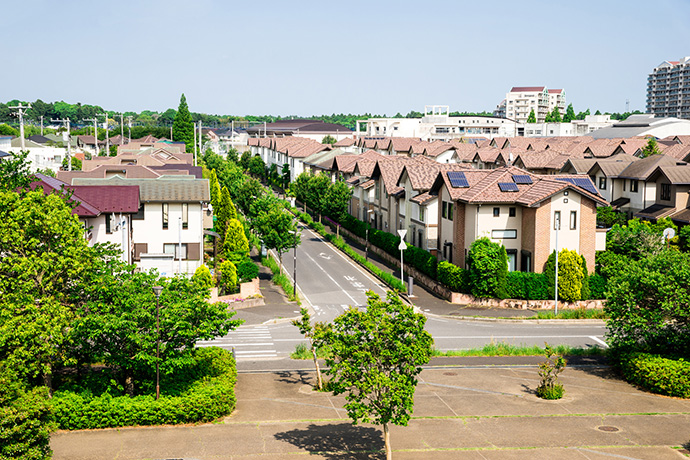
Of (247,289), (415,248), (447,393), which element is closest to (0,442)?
(447,393)

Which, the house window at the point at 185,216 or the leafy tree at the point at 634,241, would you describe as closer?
the leafy tree at the point at 634,241

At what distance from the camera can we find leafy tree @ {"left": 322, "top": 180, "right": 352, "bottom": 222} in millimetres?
78000

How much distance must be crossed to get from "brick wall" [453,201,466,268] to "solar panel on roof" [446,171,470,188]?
1496 millimetres

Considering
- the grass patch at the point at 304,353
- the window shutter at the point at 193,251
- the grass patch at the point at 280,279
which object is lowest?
the grass patch at the point at 304,353

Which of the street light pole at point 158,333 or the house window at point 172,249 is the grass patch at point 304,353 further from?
the house window at point 172,249

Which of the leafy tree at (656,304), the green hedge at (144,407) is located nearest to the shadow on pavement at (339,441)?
the green hedge at (144,407)

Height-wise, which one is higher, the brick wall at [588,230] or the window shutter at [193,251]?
the brick wall at [588,230]

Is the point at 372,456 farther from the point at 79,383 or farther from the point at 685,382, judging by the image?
the point at 685,382

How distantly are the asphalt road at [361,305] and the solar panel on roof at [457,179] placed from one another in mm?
9993

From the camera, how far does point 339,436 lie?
81.0 ft

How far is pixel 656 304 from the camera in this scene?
104ft

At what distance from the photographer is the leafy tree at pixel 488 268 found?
4834 cm

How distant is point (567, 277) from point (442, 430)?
25.7m

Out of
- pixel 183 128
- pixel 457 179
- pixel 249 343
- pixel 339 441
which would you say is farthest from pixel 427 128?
pixel 339 441
